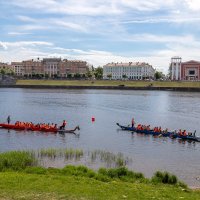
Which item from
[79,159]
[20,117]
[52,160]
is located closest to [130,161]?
[79,159]

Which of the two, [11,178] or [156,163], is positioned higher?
[11,178]

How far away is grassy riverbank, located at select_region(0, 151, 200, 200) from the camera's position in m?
17.2

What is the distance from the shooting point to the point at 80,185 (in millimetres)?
19078

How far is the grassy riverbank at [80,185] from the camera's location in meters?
17.2

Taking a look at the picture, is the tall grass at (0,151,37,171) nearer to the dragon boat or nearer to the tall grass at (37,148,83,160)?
the tall grass at (37,148,83,160)

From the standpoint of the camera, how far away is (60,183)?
63.3 feet

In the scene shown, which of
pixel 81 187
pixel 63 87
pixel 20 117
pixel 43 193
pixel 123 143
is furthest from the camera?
pixel 63 87

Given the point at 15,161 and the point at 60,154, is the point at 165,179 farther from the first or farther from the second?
the point at 60,154

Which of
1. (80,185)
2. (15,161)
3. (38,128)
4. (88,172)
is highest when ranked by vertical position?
(80,185)

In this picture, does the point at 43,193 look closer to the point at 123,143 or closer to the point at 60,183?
the point at 60,183

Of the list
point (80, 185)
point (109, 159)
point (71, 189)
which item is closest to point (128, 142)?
point (109, 159)

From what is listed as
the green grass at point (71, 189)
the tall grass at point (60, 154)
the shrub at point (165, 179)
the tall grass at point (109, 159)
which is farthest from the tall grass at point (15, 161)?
the shrub at point (165, 179)

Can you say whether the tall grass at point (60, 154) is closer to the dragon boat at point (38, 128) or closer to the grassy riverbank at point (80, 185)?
the grassy riverbank at point (80, 185)

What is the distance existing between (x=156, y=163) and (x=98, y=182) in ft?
53.4
